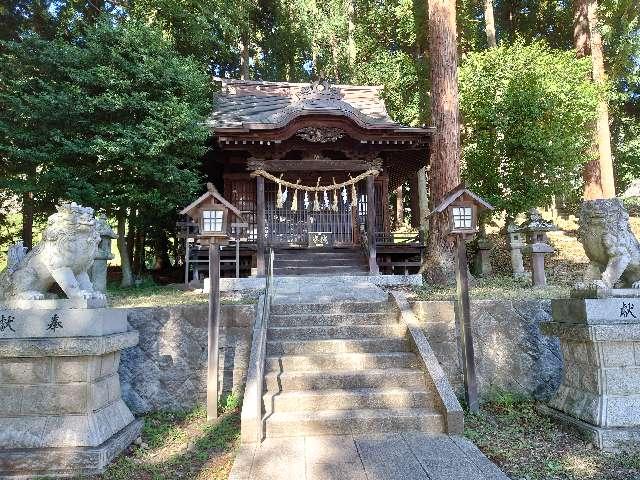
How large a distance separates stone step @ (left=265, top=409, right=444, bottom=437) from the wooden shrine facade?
20.9 ft

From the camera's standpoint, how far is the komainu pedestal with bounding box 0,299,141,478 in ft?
14.0

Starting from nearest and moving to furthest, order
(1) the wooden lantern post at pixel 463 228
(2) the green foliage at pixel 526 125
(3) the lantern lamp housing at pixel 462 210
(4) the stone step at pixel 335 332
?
(1) the wooden lantern post at pixel 463 228, (3) the lantern lamp housing at pixel 462 210, (4) the stone step at pixel 335 332, (2) the green foliage at pixel 526 125

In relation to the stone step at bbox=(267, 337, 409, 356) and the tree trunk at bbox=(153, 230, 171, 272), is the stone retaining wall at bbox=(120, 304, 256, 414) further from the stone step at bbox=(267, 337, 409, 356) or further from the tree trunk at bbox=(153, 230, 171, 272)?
the tree trunk at bbox=(153, 230, 171, 272)

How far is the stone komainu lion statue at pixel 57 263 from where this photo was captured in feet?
15.0

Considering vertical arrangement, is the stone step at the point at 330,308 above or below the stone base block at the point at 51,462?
above

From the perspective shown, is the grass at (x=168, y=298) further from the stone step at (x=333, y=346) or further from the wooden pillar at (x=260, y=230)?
the wooden pillar at (x=260, y=230)

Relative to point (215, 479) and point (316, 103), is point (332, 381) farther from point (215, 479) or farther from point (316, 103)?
point (316, 103)

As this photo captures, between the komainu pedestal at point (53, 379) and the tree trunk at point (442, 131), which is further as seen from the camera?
the tree trunk at point (442, 131)

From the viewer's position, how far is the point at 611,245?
4.93 meters

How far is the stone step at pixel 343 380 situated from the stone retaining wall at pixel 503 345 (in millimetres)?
1019

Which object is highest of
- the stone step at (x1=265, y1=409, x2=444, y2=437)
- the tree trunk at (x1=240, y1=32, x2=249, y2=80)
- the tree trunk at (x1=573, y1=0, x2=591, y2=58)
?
the tree trunk at (x1=240, y1=32, x2=249, y2=80)

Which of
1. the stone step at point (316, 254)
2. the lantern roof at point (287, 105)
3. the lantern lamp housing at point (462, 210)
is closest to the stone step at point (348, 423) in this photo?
the lantern lamp housing at point (462, 210)

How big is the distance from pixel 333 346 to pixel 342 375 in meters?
0.60

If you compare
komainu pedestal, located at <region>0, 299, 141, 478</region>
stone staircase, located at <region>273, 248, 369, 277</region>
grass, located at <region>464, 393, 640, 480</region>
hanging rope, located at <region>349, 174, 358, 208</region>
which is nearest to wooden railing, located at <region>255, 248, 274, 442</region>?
komainu pedestal, located at <region>0, 299, 141, 478</region>
